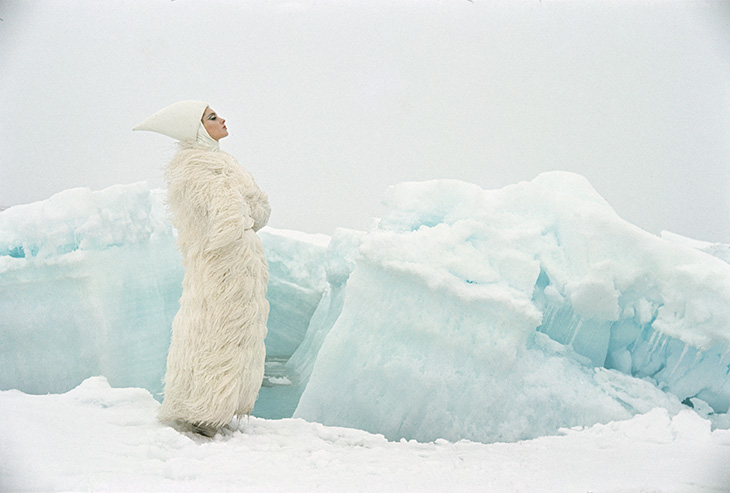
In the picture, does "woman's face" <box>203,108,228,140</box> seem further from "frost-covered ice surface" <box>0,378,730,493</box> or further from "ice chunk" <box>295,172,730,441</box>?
"frost-covered ice surface" <box>0,378,730,493</box>

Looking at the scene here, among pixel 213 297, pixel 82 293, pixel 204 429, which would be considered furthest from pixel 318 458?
pixel 82 293

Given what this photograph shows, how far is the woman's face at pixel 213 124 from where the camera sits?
1.92 metres

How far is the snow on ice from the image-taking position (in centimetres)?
206

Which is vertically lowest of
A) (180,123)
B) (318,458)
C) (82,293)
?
(82,293)

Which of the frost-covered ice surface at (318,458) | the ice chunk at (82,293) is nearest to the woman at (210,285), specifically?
the frost-covered ice surface at (318,458)

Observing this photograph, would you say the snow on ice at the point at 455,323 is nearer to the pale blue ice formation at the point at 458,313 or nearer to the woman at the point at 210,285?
the pale blue ice formation at the point at 458,313

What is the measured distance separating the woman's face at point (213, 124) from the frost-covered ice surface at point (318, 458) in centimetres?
110

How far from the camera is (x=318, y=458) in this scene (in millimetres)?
1481

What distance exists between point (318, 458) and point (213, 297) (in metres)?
0.68

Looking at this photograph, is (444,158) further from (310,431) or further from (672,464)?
(672,464)

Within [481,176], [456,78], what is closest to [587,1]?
[456,78]

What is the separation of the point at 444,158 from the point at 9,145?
2.30 meters

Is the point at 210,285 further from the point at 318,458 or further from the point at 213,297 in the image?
the point at 318,458

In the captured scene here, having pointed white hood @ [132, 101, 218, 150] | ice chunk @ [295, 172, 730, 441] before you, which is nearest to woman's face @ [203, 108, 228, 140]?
pointed white hood @ [132, 101, 218, 150]
